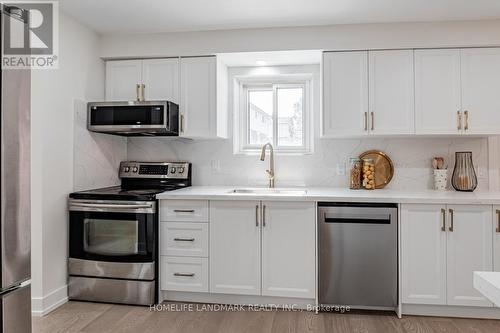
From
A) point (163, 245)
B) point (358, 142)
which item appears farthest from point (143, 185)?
point (358, 142)

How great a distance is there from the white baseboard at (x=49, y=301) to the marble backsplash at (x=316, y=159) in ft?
4.82

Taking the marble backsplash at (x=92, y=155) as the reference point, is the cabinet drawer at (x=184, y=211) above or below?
below

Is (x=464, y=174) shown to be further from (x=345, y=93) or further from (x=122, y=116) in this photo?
(x=122, y=116)

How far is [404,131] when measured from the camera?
3.10 meters

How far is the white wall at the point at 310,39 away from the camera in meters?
3.02

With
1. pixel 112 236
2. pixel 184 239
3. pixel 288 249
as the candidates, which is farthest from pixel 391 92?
pixel 112 236

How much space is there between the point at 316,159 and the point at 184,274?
1652 millimetres

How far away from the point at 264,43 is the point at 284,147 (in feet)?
3.49

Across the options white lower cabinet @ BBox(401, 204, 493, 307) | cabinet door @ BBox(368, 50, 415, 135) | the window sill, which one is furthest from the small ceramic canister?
the window sill

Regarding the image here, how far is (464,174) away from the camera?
323 cm

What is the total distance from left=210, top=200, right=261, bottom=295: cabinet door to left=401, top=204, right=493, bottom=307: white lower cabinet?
113 cm

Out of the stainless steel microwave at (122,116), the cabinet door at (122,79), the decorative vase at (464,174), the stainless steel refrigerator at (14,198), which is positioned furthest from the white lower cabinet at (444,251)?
the cabinet door at (122,79)

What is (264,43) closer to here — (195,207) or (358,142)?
(358,142)

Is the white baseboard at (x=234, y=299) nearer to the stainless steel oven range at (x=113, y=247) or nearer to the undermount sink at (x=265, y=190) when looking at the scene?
the stainless steel oven range at (x=113, y=247)
